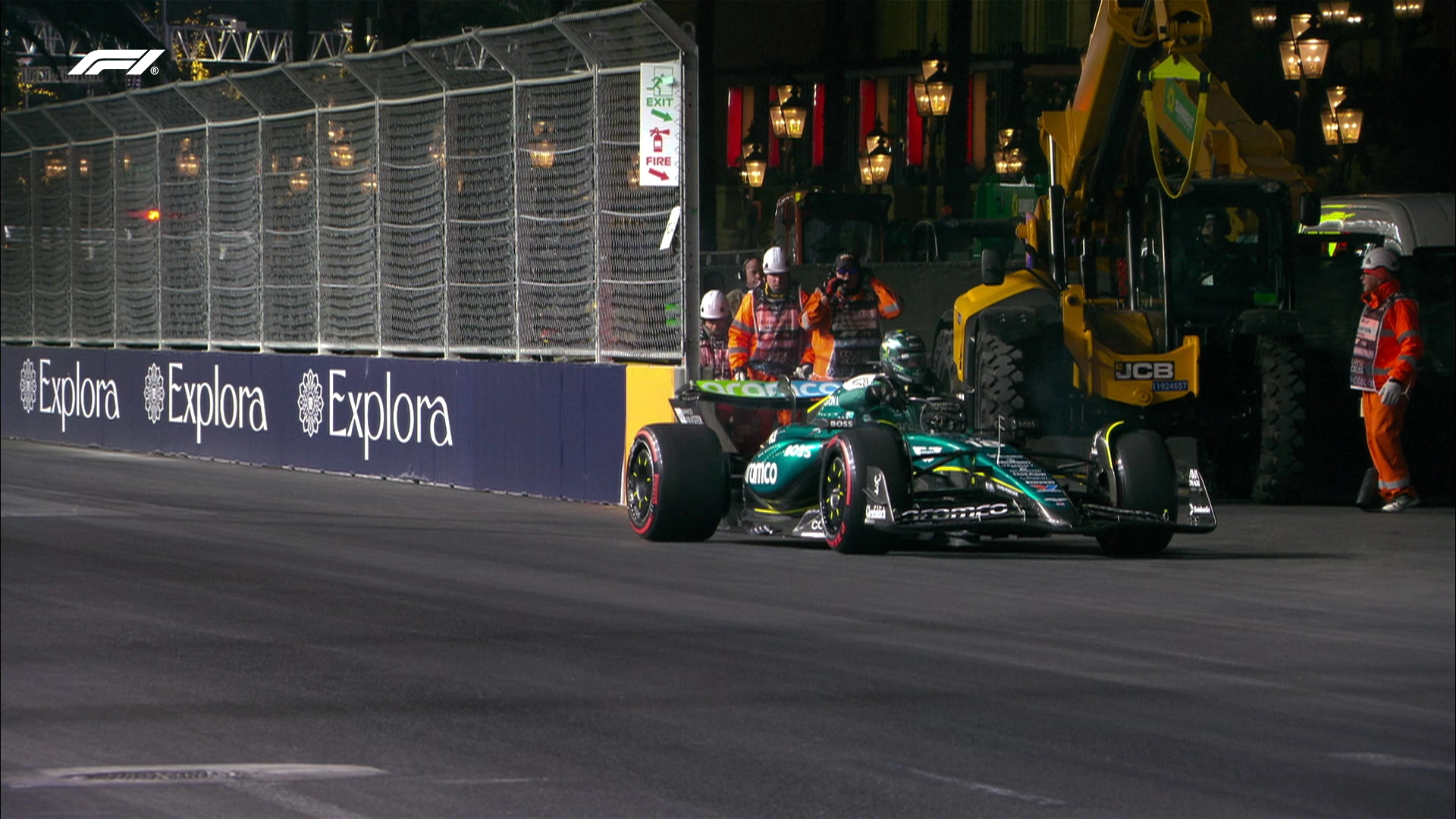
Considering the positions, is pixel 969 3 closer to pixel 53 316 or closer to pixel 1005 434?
pixel 53 316

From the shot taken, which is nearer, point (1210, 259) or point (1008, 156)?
point (1210, 259)

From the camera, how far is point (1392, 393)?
14766 millimetres

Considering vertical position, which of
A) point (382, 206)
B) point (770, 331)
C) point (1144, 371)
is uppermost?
point (382, 206)

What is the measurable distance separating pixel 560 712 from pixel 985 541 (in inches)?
252

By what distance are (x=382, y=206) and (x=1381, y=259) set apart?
27.4 feet

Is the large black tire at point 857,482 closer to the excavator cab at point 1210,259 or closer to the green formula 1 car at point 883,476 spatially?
the green formula 1 car at point 883,476

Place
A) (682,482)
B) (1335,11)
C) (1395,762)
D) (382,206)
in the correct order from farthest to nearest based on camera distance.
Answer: (1335,11), (382,206), (682,482), (1395,762)

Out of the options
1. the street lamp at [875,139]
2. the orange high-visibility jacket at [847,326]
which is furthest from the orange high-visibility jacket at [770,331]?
the street lamp at [875,139]

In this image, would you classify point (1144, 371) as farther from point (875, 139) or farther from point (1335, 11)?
point (1335, 11)

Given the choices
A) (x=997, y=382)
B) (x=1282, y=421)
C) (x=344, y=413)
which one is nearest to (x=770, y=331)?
(x=997, y=382)

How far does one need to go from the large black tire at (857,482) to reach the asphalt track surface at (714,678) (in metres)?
0.14

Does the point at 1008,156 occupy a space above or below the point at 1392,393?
above

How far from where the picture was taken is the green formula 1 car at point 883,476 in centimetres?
1147

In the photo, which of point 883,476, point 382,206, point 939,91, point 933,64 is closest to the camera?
point 883,476
